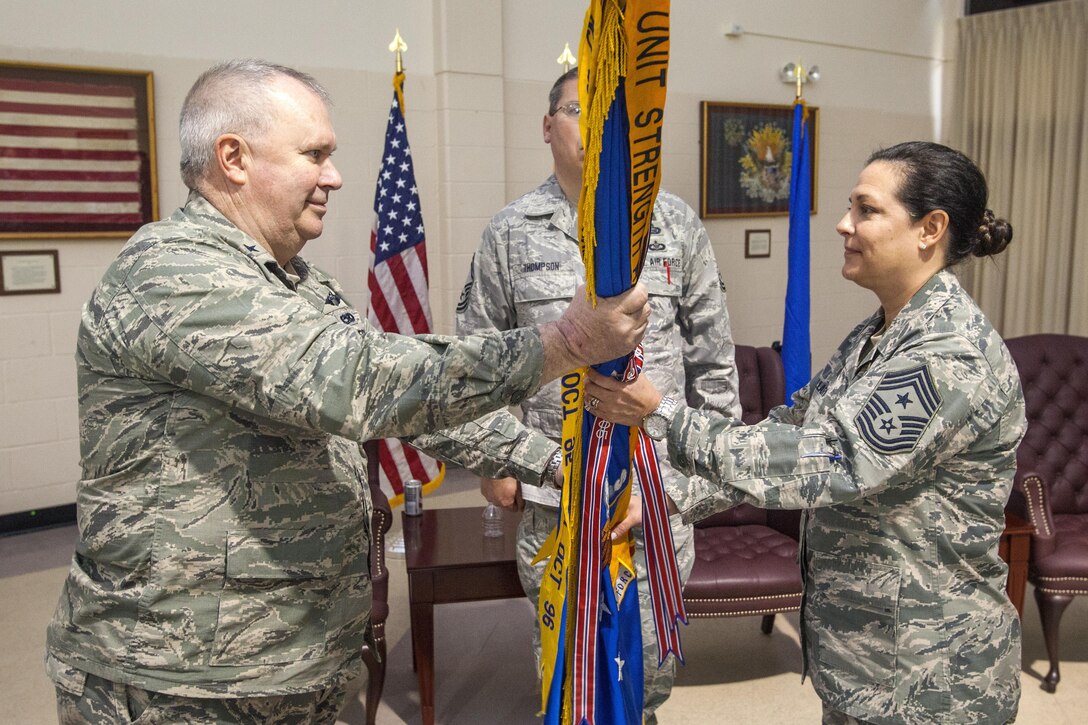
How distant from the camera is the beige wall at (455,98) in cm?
432

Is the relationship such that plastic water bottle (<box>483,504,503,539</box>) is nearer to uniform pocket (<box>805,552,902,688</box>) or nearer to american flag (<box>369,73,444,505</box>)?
american flag (<box>369,73,444,505</box>)

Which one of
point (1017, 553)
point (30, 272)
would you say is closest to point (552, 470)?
point (1017, 553)

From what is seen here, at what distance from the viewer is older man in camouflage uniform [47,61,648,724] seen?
3.85 feet

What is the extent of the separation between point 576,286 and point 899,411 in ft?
3.06

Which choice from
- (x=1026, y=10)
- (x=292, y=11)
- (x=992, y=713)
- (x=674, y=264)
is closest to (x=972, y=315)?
(x=992, y=713)

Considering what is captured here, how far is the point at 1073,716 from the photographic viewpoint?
2.85 metres

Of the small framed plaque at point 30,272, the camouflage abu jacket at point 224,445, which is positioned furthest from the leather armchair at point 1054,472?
the small framed plaque at point 30,272

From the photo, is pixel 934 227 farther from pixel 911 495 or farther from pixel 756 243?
pixel 756 243

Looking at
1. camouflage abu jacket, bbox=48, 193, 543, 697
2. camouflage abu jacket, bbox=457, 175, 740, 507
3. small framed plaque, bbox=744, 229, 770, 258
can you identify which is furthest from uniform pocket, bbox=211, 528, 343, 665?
small framed plaque, bbox=744, 229, 770, 258

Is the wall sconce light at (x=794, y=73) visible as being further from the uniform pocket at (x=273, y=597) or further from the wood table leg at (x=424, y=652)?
the uniform pocket at (x=273, y=597)

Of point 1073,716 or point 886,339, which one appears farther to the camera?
point 1073,716

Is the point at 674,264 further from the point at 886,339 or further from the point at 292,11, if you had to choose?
the point at 292,11

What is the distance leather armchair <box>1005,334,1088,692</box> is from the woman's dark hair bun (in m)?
1.71

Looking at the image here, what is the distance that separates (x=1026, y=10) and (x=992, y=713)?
624 centimetres
